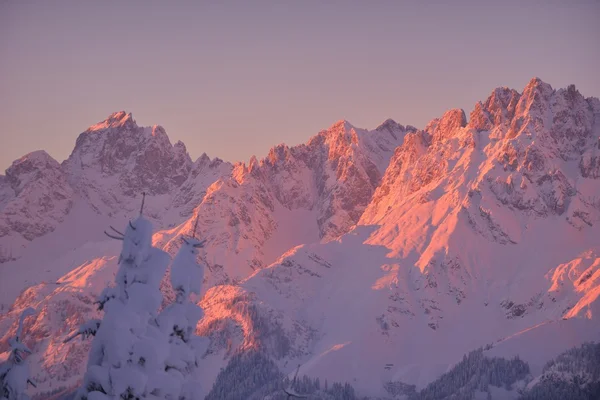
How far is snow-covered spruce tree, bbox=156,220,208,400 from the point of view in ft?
111

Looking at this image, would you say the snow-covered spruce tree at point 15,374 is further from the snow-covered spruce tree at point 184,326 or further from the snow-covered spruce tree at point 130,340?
the snow-covered spruce tree at point 184,326

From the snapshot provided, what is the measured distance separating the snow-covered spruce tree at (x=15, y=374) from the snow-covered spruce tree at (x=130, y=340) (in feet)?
10.8

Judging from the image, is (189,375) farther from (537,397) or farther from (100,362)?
(537,397)

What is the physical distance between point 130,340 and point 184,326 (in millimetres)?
2835

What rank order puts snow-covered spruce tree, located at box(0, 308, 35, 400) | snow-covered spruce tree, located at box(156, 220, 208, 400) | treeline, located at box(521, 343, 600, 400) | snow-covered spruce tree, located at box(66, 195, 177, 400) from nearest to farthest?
snow-covered spruce tree, located at box(66, 195, 177, 400) → snow-covered spruce tree, located at box(156, 220, 208, 400) → snow-covered spruce tree, located at box(0, 308, 35, 400) → treeline, located at box(521, 343, 600, 400)

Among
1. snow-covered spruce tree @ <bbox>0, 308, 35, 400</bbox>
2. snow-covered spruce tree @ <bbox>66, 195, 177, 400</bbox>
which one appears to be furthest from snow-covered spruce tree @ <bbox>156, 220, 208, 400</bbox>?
snow-covered spruce tree @ <bbox>0, 308, 35, 400</bbox>

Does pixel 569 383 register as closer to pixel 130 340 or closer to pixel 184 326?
pixel 184 326

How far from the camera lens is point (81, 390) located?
32719 millimetres

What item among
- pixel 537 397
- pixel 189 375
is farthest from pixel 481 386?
pixel 189 375

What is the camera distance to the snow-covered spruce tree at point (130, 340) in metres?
32.2

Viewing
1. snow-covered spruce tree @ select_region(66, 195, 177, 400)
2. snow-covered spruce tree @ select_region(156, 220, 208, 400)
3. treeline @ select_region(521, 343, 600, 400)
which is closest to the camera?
snow-covered spruce tree @ select_region(66, 195, 177, 400)

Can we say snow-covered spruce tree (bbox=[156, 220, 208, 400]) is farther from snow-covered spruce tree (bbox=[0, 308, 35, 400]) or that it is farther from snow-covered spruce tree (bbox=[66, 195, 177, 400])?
snow-covered spruce tree (bbox=[0, 308, 35, 400])

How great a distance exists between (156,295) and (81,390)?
4597 millimetres

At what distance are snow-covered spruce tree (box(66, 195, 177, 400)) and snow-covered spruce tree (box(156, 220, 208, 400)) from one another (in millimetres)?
589
